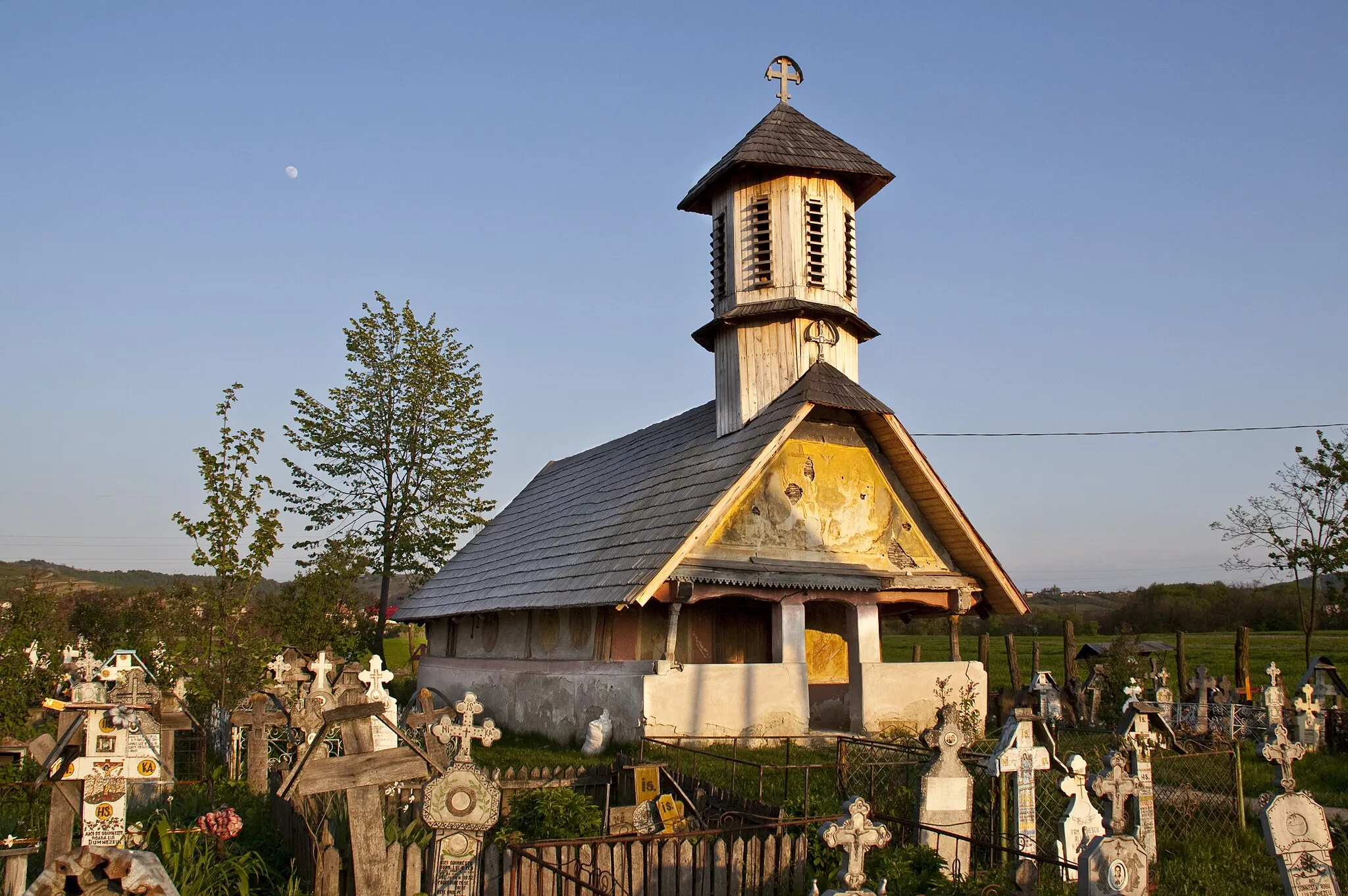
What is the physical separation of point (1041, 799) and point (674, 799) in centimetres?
408

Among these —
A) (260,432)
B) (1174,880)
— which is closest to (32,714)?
(260,432)

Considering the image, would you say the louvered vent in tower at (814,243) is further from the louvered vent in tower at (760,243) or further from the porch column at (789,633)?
the porch column at (789,633)

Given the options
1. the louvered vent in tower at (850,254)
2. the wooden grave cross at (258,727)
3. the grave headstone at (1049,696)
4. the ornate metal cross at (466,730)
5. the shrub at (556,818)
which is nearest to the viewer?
the shrub at (556,818)

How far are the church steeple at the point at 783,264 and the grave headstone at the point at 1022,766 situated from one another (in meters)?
11.0

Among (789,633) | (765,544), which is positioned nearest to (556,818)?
(789,633)

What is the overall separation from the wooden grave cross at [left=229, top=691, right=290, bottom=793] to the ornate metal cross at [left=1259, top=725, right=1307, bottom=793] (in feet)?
34.7

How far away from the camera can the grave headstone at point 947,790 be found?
9.38 meters

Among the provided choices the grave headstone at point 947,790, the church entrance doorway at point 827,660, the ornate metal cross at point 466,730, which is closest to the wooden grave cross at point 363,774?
the ornate metal cross at point 466,730

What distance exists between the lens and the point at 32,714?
14.8m

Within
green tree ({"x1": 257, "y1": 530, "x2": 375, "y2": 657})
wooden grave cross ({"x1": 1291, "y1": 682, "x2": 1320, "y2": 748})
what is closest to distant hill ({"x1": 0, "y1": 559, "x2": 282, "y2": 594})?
green tree ({"x1": 257, "y1": 530, "x2": 375, "y2": 657})

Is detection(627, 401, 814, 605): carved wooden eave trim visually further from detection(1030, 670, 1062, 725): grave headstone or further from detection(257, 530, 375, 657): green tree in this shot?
detection(257, 530, 375, 657): green tree

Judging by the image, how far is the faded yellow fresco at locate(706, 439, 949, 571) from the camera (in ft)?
59.1

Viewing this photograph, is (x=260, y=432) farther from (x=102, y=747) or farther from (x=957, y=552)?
(x=957, y=552)

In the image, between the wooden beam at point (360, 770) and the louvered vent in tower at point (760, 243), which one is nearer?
the wooden beam at point (360, 770)
